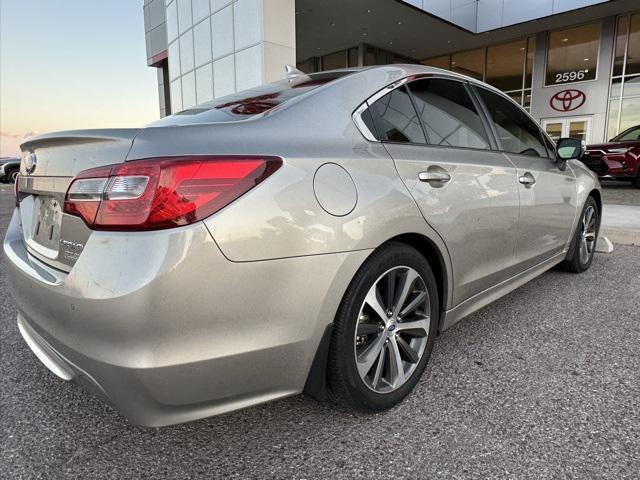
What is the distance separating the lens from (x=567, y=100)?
1844 centimetres

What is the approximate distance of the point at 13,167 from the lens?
19.5 m

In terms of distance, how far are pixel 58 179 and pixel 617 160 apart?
1293 centimetres

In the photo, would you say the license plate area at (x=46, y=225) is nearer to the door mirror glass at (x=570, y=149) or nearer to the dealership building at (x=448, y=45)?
the door mirror glass at (x=570, y=149)

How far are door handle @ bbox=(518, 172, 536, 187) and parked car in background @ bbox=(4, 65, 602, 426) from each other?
1.72ft

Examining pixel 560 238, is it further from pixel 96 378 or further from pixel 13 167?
pixel 13 167

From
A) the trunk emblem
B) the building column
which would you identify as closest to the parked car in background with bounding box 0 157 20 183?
the building column

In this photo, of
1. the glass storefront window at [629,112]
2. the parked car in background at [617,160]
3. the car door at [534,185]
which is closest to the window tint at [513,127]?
the car door at [534,185]

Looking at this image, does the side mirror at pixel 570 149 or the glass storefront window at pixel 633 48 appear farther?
the glass storefront window at pixel 633 48

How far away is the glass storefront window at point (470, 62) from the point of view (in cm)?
2040

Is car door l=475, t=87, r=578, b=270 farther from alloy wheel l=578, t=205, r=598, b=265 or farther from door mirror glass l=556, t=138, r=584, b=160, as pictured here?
alloy wheel l=578, t=205, r=598, b=265

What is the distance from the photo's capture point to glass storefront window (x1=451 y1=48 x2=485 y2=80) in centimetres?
2040

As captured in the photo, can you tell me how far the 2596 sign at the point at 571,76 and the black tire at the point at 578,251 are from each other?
17105 millimetres

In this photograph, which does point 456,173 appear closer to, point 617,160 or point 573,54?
point 617,160

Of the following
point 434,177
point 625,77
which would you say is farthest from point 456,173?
point 625,77
